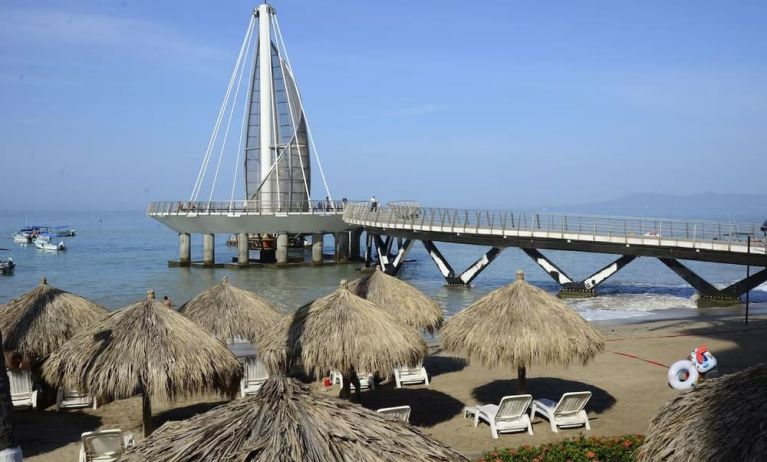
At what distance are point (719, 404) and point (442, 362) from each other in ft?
31.3

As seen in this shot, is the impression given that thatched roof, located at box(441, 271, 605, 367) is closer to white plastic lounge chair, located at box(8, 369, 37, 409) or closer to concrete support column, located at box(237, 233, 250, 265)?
white plastic lounge chair, located at box(8, 369, 37, 409)

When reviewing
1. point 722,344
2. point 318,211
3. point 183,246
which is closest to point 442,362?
point 722,344

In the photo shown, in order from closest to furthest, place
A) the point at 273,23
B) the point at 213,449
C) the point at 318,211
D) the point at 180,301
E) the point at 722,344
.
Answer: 1. the point at 213,449
2. the point at 722,344
3. the point at 180,301
4. the point at 318,211
5. the point at 273,23

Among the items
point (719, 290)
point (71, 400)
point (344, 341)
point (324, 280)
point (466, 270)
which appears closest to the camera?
point (344, 341)

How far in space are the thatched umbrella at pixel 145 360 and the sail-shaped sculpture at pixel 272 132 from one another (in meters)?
36.9

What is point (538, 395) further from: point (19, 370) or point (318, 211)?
point (318, 211)

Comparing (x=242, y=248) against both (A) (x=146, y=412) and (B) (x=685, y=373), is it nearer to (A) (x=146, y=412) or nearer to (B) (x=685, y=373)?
(A) (x=146, y=412)

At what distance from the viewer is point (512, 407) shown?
32.2 ft

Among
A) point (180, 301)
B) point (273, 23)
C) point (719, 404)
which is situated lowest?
point (180, 301)

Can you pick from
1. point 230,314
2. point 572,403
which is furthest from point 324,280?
point 572,403

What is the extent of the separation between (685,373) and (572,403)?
1762mm

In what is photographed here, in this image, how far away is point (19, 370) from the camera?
11.4 m

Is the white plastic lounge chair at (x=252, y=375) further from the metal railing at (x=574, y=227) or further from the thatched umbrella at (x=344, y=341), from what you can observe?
the metal railing at (x=574, y=227)

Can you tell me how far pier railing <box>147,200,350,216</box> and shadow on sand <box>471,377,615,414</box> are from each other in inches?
1178
